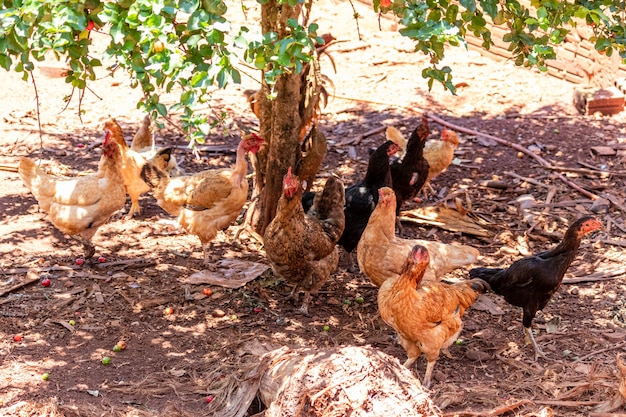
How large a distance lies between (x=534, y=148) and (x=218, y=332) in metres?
6.08

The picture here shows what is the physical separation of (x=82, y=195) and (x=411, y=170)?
3.77m

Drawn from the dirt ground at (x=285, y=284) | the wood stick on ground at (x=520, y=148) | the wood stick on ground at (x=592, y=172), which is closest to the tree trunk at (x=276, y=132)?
the dirt ground at (x=285, y=284)

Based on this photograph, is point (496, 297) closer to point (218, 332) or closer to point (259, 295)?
point (259, 295)

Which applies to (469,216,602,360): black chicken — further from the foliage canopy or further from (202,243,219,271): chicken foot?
(202,243,219,271): chicken foot

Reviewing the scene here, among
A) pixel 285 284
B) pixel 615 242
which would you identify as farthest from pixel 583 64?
pixel 285 284

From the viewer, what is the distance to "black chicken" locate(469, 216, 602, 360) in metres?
6.10

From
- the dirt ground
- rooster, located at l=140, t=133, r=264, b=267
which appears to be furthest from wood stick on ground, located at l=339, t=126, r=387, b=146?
rooster, located at l=140, t=133, r=264, b=267

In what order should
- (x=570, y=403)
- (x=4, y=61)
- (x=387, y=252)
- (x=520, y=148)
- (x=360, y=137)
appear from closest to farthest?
(x=4, y=61), (x=570, y=403), (x=387, y=252), (x=520, y=148), (x=360, y=137)

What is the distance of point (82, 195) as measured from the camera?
23.9 feet

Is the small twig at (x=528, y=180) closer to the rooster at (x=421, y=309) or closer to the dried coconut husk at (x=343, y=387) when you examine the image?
the rooster at (x=421, y=309)

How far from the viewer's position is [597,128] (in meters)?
10.7

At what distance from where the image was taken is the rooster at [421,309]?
5.51m

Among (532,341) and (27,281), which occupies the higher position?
(27,281)

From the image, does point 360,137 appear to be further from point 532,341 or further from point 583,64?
point 532,341
